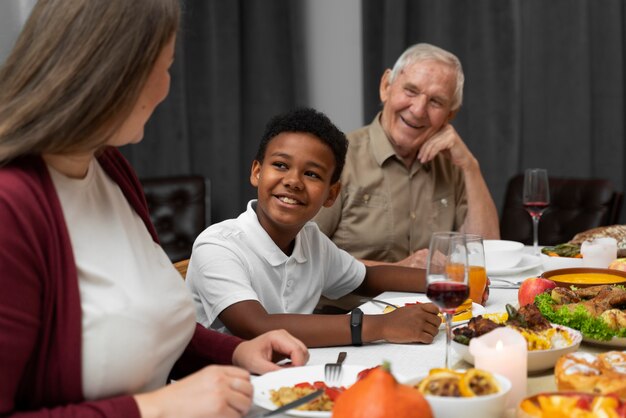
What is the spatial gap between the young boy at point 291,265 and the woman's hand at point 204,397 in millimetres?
473

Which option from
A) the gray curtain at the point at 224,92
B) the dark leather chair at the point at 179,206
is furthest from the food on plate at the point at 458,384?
the gray curtain at the point at 224,92

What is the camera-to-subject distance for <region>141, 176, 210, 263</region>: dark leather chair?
12.6 feet

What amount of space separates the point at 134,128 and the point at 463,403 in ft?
2.00

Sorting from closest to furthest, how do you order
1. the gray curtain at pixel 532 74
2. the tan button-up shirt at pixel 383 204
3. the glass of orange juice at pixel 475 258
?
1. the glass of orange juice at pixel 475 258
2. the tan button-up shirt at pixel 383 204
3. the gray curtain at pixel 532 74

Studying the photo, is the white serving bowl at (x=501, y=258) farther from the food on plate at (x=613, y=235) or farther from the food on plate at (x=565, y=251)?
the food on plate at (x=613, y=235)

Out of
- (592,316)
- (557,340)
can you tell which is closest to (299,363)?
(557,340)

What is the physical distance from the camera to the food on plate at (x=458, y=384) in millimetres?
1048

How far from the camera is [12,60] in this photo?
3.52 ft

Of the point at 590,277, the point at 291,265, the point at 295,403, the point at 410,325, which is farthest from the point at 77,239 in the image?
the point at 590,277

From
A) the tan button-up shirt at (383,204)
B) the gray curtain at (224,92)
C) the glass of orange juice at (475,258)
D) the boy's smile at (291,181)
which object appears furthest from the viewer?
the gray curtain at (224,92)

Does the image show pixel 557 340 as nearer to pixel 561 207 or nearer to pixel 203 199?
pixel 561 207

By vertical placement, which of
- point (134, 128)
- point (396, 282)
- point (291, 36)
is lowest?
point (396, 282)

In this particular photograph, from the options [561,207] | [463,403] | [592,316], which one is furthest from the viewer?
[561,207]

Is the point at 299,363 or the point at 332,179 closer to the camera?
the point at 299,363
